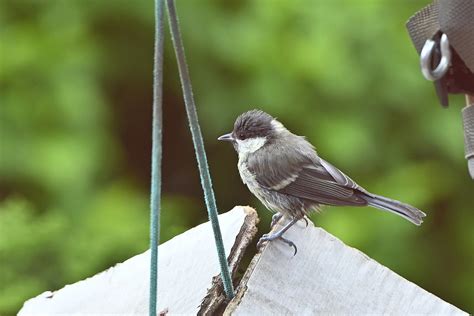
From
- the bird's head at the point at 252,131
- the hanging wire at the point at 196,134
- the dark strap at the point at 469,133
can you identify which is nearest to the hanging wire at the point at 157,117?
the hanging wire at the point at 196,134

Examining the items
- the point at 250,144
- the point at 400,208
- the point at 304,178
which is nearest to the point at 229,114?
the point at 250,144

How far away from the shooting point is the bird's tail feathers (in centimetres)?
223

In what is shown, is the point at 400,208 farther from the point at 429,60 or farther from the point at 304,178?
the point at 429,60

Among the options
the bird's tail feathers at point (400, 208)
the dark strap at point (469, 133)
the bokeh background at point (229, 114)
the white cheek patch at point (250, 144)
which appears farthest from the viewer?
the bokeh background at point (229, 114)

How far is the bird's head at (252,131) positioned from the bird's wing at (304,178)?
39 millimetres

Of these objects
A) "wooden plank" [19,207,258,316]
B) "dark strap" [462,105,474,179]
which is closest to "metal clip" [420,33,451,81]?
"dark strap" [462,105,474,179]

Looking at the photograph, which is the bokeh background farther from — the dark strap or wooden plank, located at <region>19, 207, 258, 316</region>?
the dark strap

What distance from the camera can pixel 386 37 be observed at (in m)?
2.88

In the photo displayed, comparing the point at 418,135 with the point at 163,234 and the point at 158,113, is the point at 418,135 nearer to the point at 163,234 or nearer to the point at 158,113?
the point at 163,234

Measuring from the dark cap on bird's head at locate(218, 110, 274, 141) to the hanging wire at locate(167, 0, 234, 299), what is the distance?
82 centimetres

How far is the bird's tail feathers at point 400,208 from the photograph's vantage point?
7.32 ft

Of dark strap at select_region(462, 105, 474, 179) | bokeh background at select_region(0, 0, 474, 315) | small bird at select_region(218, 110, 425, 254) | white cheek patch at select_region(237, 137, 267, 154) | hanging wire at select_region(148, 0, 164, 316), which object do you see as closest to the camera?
hanging wire at select_region(148, 0, 164, 316)

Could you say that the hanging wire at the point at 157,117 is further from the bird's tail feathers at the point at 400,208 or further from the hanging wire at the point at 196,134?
the bird's tail feathers at the point at 400,208

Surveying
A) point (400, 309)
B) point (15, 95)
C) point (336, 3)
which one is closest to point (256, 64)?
point (336, 3)
